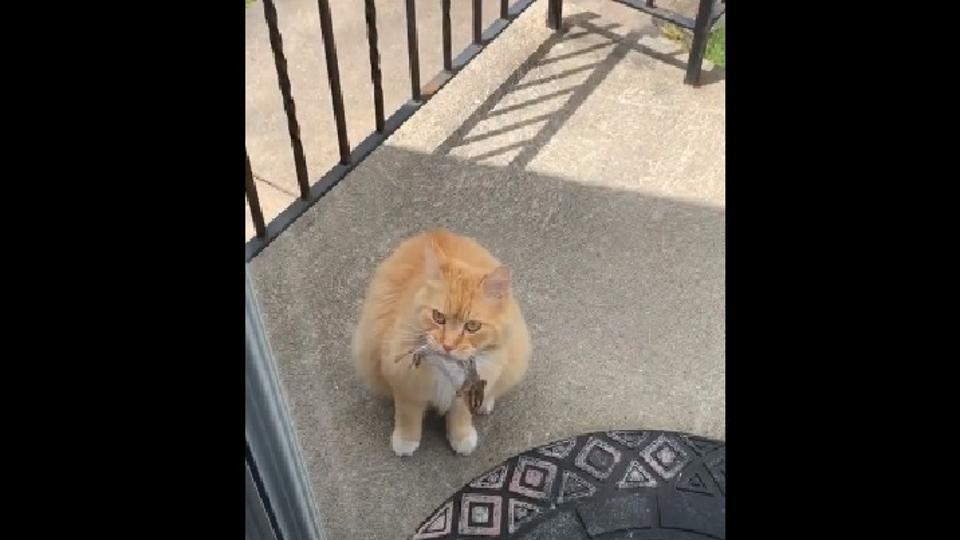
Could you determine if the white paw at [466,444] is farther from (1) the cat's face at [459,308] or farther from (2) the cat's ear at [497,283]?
(2) the cat's ear at [497,283]

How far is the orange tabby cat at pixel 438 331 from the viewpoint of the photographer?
6.41ft

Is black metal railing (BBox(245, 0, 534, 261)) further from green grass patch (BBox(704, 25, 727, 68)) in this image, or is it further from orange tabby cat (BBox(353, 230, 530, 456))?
green grass patch (BBox(704, 25, 727, 68))

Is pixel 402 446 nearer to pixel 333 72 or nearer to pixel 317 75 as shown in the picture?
pixel 333 72

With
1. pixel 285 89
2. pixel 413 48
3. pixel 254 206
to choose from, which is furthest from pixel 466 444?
pixel 413 48

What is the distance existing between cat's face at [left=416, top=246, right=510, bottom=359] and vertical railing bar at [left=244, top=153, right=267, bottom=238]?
0.64 metres


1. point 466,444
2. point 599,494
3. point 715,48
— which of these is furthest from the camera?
point 715,48

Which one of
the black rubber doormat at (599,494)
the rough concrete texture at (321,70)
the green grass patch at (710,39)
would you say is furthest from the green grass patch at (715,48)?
the black rubber doormat at (599,494)

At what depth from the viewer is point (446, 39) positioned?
9.69ft

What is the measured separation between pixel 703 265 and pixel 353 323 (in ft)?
3.10

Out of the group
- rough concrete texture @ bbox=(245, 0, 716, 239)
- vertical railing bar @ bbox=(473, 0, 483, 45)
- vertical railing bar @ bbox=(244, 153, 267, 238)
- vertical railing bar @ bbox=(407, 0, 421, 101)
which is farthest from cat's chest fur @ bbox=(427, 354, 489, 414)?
vertical railing bar @ bbox=(473, 0, 483, 45)

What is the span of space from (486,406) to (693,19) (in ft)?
5.23

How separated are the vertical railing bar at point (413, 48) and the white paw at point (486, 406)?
3.55 ft

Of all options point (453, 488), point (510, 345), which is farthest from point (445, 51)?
point (453, 488)
